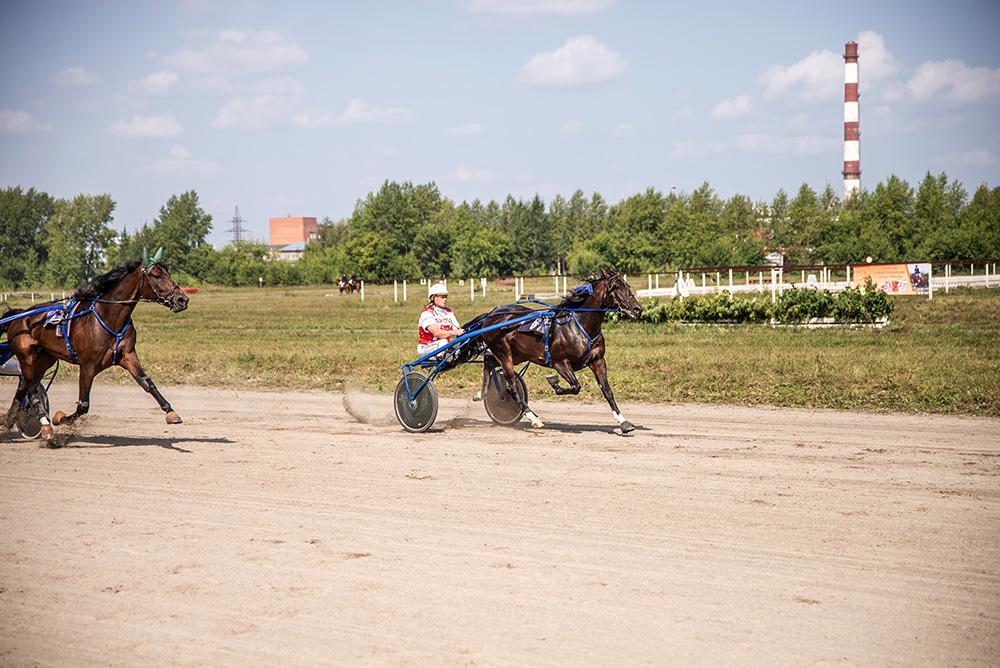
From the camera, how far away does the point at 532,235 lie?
10500cm

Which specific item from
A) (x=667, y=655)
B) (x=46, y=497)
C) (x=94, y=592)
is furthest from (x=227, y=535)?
(x=667, y=655)

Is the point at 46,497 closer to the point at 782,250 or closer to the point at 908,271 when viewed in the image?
the point at 908,271

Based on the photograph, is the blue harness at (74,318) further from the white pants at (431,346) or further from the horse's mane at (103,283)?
the white pants at (431,346)

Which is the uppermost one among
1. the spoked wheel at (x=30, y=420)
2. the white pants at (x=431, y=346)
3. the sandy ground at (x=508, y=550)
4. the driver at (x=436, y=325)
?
the driver at (x=436, y=325)

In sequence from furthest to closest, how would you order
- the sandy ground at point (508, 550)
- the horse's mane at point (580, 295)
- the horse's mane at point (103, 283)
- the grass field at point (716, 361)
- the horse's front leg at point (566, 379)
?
the grass field at point (716, 361), the horse's mane at point (580, 295), the horse's front leg at point (566, 379), the horse's mane at point (103, 283), the sandy ground at point (508, 550)

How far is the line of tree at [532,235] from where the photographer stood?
63156 mm

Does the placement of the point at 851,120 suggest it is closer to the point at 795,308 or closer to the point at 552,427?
the point at 795,308

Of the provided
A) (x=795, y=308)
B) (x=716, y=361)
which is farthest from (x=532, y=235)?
(x=716, y=361)

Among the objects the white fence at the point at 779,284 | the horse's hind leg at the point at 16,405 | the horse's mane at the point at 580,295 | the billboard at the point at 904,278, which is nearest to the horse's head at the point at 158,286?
the horse's hind leg at the point at 16,405

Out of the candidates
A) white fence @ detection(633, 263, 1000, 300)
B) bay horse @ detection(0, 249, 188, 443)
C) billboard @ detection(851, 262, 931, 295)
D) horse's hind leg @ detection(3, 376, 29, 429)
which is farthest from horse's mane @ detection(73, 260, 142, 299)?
billboard @ detection(851, 262, 931, 295)

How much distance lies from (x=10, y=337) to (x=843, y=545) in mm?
9368

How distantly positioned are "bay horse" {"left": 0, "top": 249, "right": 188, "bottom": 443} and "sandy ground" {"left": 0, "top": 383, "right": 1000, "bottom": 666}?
77 centimetres

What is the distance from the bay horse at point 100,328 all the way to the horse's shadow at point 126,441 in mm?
359

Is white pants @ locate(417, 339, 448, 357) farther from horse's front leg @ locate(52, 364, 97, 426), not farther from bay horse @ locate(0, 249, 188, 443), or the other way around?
horse's front leg @ locate(52, 364, 97, 426)
